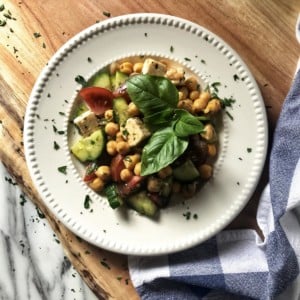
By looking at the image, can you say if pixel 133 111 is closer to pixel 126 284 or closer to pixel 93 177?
pixel 93 177

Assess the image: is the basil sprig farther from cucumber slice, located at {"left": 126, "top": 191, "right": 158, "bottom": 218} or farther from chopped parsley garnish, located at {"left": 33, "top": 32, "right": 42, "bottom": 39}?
chopped parsley garnish, located at {"left": 33, "top": 32, "right": 42, "bottom": 39}

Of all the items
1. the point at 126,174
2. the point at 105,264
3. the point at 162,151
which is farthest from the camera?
the point at 105,264

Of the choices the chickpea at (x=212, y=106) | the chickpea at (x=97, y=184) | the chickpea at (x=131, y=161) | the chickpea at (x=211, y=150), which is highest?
the chickpea at (x=212, y=106)

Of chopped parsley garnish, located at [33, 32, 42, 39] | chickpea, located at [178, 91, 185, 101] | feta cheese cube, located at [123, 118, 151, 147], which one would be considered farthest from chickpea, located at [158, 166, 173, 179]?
chopped parsley garnish, located at [33, 32, 42, 39]

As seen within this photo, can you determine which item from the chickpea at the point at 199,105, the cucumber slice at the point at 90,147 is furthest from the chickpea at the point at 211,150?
the cucumber slice at the point at 90,147

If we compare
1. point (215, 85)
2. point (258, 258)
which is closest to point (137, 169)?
point (215, 85)

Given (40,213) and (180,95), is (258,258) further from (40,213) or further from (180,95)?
(40,213)

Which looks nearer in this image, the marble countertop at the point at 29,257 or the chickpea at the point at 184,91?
the chickpea at the point at 184,91

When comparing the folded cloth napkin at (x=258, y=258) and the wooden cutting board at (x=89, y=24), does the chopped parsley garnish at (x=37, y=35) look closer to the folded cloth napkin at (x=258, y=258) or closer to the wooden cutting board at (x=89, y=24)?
the wooden cutting board at (x=89, y=24)

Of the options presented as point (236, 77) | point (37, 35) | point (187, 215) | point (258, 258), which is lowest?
point (258, 258)
